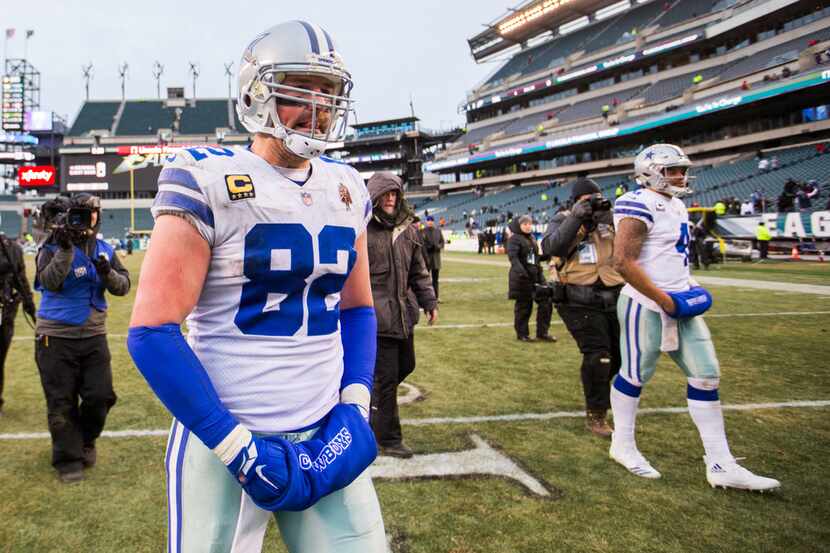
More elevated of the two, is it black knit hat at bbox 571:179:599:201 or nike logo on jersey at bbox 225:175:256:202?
black knit hat at bbox 571:179:599:201

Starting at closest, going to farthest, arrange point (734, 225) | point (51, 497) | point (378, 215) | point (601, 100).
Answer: point (51, 497), point (378, 215), point (734, 225), point (601, 100)

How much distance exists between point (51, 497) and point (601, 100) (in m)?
49.1

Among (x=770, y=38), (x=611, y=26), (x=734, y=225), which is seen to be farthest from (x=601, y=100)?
(x=734, y=225)

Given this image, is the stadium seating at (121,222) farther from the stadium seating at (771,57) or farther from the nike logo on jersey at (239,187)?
the nike logo on jersey at (239,187)

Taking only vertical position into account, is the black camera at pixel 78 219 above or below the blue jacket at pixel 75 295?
above

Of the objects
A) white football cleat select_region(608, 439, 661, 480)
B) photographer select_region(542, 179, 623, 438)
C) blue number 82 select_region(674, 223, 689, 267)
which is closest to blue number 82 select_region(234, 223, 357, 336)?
white football cleat select_region(608, 439, 661, 480)

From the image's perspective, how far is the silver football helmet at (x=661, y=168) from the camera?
3621 mm

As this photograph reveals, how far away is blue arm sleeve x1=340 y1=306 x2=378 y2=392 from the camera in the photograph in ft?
5.73

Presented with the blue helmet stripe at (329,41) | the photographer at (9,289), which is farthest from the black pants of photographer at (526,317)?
the blue helmet stripe at (329,41)

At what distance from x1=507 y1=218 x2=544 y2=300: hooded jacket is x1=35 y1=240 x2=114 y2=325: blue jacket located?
5392mm

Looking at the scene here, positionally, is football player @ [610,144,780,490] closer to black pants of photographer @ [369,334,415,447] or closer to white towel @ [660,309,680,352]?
white towel @ [660,309,680,352]

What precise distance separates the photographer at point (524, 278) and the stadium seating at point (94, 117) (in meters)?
74.5

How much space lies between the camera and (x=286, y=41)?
60.7 inches

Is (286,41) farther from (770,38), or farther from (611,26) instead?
(611,26)
